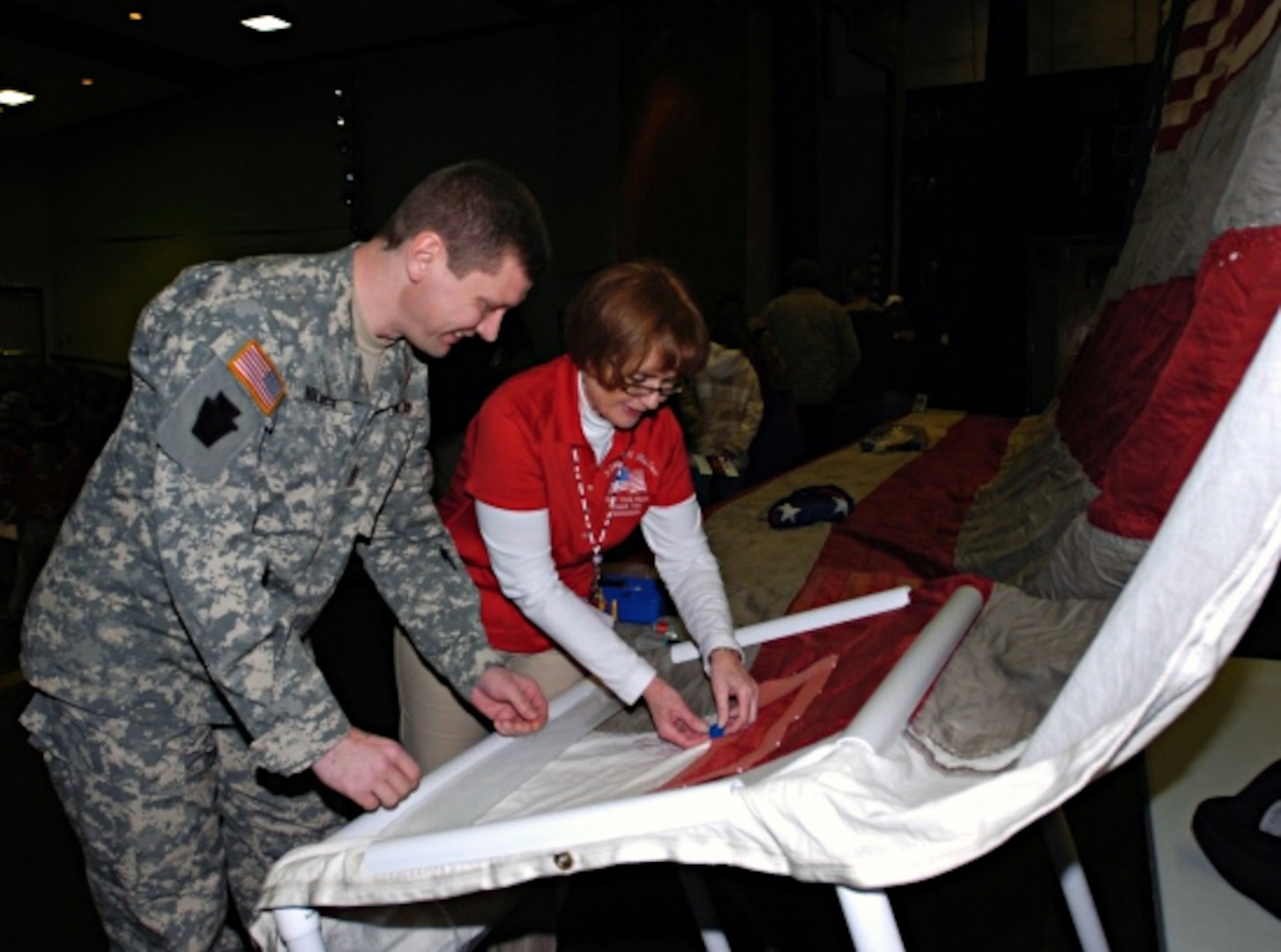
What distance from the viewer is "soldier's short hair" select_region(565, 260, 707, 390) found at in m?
1.26

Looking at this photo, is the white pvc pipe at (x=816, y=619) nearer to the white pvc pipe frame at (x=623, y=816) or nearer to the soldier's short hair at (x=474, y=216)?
the white pvc pipe frame at (x=623, y=816)

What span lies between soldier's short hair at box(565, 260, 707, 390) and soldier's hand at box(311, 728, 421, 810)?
0.52 metres

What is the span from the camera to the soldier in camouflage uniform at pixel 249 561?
1.01 meters

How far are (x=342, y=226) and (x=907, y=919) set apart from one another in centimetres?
855

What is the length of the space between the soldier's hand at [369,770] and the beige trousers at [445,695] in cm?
51

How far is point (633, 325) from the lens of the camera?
1.25m

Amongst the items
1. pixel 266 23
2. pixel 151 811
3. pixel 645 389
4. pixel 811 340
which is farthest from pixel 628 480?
pixel 266 23

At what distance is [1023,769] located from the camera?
62 cm

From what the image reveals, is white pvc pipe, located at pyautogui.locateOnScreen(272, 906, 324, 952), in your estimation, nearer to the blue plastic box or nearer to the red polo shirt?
the red polo shirt

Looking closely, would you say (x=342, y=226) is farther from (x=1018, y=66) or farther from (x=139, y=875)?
(x=139, y=875)

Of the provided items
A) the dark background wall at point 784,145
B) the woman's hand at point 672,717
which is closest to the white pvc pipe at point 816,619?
the woman's hand at point 672,717

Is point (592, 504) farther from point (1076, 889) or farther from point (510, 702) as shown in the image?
point (1076, 889)

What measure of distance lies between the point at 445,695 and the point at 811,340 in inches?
157

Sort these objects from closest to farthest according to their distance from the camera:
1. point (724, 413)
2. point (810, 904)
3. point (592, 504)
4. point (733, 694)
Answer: point (733, 694) < point (592, 504) < point (810, 904) < point (724, 413)
